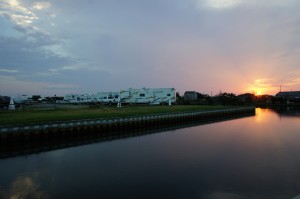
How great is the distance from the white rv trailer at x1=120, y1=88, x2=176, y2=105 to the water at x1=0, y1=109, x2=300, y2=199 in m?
52.7

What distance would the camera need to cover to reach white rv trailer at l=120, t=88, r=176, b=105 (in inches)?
3209

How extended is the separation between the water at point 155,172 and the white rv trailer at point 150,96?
52.7 m

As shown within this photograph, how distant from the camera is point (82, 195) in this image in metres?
14.6

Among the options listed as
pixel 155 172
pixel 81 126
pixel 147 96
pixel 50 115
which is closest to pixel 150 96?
pixel 147 96

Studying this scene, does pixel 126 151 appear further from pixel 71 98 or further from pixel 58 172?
pixel 71 98

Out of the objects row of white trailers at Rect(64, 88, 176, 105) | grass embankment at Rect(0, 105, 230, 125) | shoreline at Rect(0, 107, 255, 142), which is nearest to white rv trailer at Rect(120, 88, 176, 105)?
row of white trailers at Rect(64, 88, 176, 105)

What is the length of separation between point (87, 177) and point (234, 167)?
34.1 ft

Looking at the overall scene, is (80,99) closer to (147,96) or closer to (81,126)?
(147,96)

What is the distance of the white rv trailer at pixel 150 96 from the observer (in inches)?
3209

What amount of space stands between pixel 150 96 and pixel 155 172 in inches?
2487

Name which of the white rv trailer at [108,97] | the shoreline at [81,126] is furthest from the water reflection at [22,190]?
the white rv trailer at [108,97]

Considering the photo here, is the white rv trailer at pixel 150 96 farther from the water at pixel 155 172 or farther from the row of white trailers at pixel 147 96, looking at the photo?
the water at pixel 155 172

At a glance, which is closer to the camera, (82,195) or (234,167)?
(82,195)

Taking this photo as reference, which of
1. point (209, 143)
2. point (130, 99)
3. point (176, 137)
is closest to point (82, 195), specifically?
point (209, 143)
